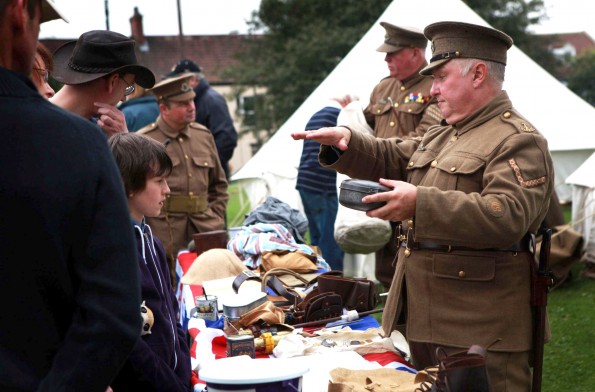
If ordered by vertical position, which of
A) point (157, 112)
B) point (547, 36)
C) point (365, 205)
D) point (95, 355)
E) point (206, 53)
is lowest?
point (206, 53)

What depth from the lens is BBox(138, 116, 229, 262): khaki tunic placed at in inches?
225

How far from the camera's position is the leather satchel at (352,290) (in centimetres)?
363

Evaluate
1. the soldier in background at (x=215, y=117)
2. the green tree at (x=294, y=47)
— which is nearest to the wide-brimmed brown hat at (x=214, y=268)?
the soldier in background at (x=215, y=117)

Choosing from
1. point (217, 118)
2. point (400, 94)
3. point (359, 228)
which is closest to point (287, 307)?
point (359, 228)

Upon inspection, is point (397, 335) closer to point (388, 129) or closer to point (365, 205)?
point (365, 205)

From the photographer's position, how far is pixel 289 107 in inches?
1077

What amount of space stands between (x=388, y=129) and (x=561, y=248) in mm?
2932

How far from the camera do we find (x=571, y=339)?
18.9ft

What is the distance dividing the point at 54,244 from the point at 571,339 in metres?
5.09

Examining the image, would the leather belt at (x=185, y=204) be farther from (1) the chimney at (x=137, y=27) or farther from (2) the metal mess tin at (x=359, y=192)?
(1) the chimney at (x=137, y=27)

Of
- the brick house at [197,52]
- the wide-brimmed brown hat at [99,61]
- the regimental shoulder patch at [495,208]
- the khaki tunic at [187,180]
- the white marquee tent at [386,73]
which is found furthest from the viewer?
the brick house at [197,52]

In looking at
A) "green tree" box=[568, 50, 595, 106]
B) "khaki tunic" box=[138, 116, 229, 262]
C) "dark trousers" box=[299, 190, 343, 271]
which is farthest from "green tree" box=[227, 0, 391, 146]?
"khaki tunic" box=[138, 116, 229, 262]

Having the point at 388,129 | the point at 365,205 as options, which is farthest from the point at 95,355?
the point at 388,129

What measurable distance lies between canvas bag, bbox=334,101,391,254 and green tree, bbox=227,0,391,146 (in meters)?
20.6
